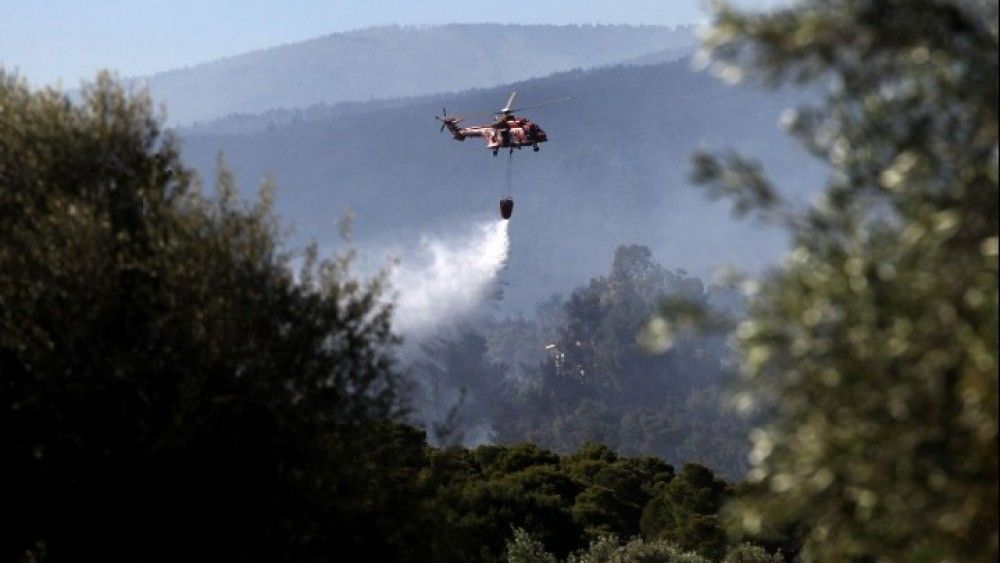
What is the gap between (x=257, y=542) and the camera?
2006cm

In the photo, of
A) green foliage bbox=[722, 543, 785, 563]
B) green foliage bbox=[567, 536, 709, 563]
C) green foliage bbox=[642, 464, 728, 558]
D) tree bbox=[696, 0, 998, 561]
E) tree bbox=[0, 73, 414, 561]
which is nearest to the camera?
tree bbox=[696, 0, 998, 561]

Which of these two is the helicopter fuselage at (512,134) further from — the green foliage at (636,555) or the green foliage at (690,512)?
the green foliage at (636,555)

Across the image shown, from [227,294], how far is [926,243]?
10982mm

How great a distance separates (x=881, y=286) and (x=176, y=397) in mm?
11333

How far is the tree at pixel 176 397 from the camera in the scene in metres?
20.2

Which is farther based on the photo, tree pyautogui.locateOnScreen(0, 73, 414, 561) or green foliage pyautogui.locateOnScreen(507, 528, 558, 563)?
green foliage pyautogui.locateOnScreen(507, 528, 558, 563)

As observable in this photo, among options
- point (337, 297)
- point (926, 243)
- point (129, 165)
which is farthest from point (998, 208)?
point (129, 165)

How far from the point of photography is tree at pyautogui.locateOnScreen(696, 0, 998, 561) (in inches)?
454

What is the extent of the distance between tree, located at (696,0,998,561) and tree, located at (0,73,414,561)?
330 inches

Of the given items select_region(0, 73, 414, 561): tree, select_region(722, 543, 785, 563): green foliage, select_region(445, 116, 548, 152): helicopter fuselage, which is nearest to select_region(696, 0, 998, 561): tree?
select_region(0, 73, 414, 561): tree

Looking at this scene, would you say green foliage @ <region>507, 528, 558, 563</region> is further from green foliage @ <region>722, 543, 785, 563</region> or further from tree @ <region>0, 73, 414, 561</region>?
tree @ <region>0, 73, 414, 561</region>

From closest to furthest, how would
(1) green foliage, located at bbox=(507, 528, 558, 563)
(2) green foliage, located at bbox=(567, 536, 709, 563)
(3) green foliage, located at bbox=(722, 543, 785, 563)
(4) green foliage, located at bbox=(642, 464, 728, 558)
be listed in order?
(1) green foliage, located at bbox=(507, 528, 558, 563) < (2) green foliage, located at bbox=(567, 536, 709, 563) < (3) green foliage, located at bbox=(722, 543, 785, 563) < (4) green foliage, located at bbox=(642, 464, 728, 558)

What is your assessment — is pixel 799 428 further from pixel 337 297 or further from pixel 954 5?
pixel 337 297

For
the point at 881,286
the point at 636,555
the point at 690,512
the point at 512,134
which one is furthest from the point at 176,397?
the point at 690,512
